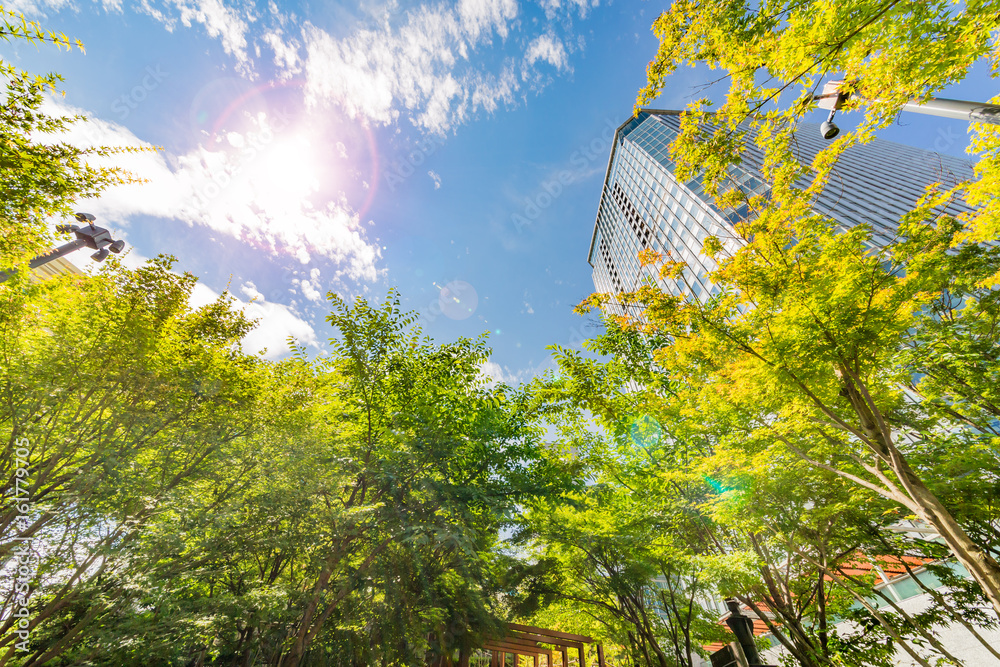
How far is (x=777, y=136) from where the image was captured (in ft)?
16.2

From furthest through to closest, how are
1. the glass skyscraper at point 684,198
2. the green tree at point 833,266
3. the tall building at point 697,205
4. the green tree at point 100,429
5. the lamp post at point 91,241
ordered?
1. the glass skyscraper at point 684,198
2. the tall building at point 697,205
3. the lamp post at point 91,241
4. the green tree at point 100,429
5. the green tree at point 833,266

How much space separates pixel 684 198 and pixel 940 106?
3206cm

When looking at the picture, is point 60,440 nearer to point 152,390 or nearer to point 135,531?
point 152,390

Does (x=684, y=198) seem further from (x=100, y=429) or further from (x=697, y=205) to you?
(x=100, y=429)

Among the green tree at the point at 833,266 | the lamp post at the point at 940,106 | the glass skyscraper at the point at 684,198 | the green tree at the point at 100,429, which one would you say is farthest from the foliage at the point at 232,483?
the glass skyscraper at the point at 684,198

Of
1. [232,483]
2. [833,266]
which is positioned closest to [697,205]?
[833,266]

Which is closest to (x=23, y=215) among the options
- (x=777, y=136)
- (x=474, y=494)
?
(x=474, y=494)

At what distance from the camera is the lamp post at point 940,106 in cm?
398

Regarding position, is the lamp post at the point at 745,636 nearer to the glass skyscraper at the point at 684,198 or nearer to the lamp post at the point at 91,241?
the lamp post at the point at 91,241

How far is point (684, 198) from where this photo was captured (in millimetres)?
32625

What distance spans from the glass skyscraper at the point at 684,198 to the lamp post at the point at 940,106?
1621 cm

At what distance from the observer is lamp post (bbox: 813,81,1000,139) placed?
398 cm

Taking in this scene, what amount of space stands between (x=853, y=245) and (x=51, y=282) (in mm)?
17607

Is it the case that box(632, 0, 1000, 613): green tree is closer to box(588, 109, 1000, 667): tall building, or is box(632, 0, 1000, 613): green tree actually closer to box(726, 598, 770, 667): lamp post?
box(726, 598, 770, 667): lamp post
